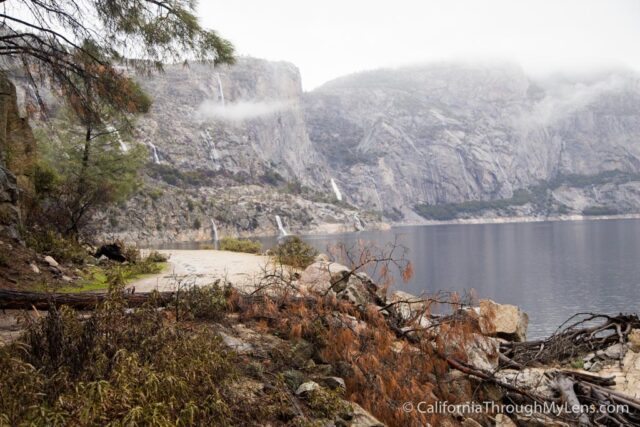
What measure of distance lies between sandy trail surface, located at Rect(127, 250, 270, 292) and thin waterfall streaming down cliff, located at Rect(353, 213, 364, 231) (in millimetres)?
125260

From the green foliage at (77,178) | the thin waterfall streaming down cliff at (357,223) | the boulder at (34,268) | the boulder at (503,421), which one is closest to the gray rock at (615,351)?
the boulder at (503,421)

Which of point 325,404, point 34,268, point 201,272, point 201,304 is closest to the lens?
point 325,404

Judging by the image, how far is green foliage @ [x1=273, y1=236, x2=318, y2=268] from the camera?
14749 millimetres

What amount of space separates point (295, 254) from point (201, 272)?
3560 mm

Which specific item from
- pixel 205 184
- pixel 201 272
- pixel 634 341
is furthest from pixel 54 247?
pixel 205 184

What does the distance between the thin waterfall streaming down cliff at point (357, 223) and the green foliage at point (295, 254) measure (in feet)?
410

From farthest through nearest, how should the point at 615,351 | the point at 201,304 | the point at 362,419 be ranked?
the point at 615,351 < the point at 201,304 < the point at 362,419

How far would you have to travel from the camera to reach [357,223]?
145875 millimetres

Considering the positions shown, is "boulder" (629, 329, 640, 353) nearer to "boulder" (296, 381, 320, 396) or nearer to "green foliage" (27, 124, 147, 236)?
"boulder" (296, 381, 320, 396)

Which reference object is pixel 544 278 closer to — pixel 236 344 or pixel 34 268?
pixel 236 344

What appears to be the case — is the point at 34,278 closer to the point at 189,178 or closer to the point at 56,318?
the point at 56,318

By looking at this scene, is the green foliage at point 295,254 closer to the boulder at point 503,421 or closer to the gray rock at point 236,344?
the gray rock at point 236,344

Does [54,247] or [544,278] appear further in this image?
[544,278]

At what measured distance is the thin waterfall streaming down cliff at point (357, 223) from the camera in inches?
5645
